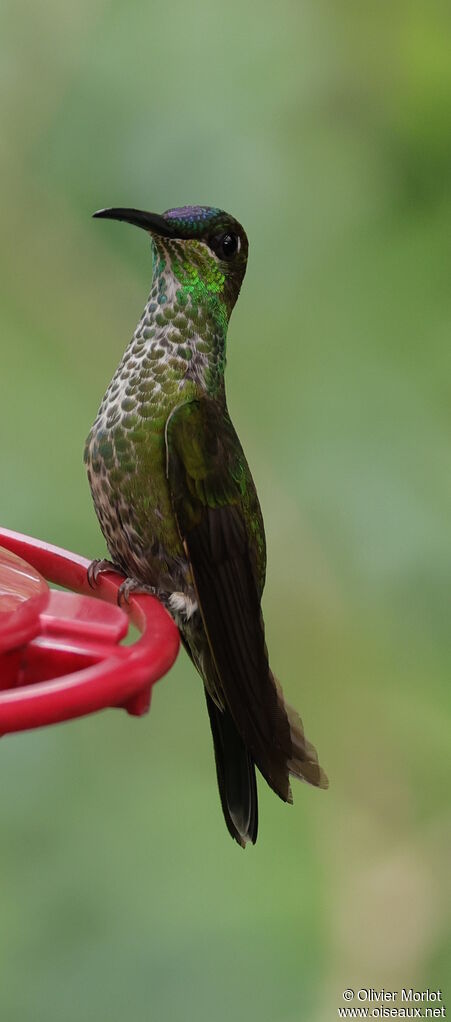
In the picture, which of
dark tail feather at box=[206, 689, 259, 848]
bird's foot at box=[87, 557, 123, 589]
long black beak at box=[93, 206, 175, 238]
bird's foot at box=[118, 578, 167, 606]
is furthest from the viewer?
dark tail feather at box=[206, 689, 259, 848]

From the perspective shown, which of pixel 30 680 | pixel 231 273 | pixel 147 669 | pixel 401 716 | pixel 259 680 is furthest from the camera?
pixel 401 716

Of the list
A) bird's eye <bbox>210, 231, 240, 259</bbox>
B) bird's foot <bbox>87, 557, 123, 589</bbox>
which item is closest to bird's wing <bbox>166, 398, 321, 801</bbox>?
bird's foot <bbox>87, 557, 123, 589</bbox>

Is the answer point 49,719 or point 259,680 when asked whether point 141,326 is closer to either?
point 259,680

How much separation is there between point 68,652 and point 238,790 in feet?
2.87

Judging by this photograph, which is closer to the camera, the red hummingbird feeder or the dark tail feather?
the red hummingbird feeder

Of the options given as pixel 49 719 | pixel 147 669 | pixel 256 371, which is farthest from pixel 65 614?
pixel 256 371

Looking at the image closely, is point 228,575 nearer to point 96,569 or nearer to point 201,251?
point 96,569

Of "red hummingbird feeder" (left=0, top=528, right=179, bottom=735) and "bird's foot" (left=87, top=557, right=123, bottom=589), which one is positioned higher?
"red hummingbird feeder" (left=0, top=528, right=179, bottom=735)

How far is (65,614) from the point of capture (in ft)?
6.16

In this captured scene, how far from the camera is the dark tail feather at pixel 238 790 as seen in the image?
2.54 m

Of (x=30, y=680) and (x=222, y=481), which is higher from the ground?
(x=222, y=481)

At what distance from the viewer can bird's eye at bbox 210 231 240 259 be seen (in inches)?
94.2

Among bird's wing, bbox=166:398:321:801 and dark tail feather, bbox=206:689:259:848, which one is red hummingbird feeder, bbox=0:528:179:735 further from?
dark tail feather, bbox=206:689:259:848

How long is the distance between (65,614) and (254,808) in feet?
2.84
